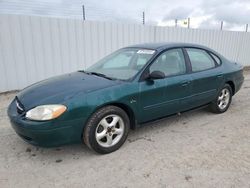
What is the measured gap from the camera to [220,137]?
146 inches

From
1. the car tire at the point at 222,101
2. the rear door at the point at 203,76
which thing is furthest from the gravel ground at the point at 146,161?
the car tire at the point at 222,101

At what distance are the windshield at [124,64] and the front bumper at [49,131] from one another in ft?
3.50

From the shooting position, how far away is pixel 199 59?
14.4 feet

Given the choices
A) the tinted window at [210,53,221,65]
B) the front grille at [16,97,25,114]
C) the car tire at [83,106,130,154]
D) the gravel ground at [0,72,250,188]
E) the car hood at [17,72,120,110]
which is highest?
the tinted window at [210,53,221,65]

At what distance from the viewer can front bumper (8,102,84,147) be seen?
109 inches

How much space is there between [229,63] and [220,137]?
1970 millimetres

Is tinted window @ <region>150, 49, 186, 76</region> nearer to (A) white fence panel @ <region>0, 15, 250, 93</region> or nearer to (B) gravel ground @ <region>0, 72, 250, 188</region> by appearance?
(B) gravel ground @ <region>0, 72, 250, 188</region>

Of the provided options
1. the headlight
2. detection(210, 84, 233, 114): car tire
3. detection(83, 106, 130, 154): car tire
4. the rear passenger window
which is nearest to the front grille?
the headlight

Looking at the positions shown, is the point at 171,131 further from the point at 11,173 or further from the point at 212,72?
A: the point at 11,173

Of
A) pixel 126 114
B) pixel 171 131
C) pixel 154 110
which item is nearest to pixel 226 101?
pixel 171 131

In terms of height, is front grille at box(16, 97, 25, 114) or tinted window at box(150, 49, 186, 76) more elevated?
tinted window at box(150, 49, 186, 76)

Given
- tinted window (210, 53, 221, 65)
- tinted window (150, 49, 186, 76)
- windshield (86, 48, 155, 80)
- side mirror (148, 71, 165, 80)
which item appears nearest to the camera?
side mirror (148, 71, 165, 80)

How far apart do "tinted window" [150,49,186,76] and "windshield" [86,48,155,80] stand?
0.17 metres

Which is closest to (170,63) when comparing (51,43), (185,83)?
(185,83)
